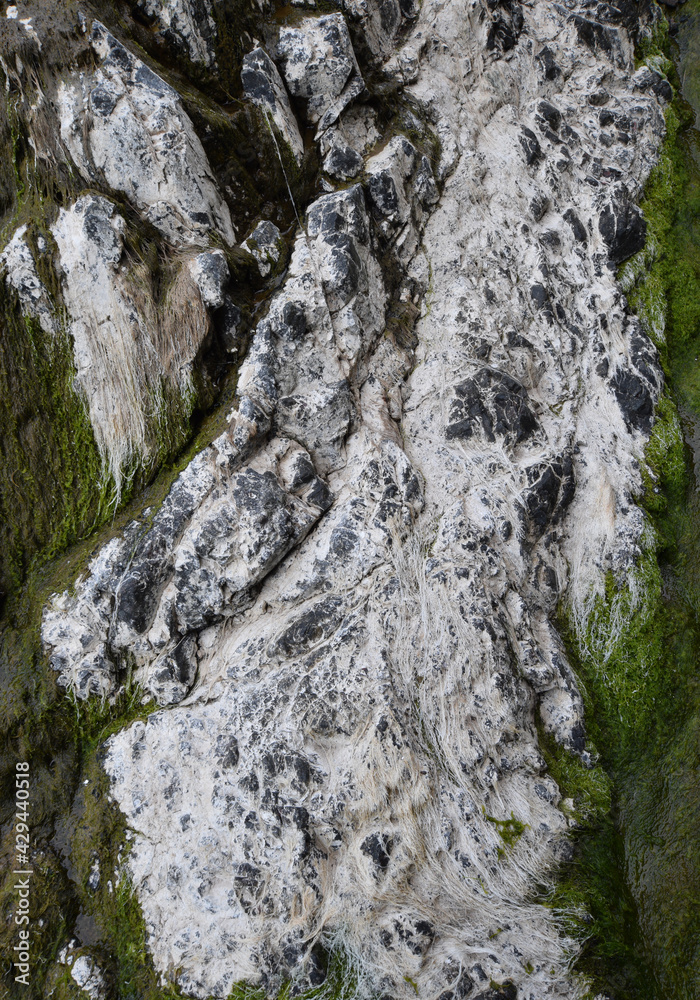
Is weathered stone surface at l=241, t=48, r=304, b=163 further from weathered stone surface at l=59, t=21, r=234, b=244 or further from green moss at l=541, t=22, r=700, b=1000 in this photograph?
green moss at l=541, t=22, r=700, b=1000

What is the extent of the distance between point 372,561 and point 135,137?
11.4 feet

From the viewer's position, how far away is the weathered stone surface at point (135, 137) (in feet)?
13.6

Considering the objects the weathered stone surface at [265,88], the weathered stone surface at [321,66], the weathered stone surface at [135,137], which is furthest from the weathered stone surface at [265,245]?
the weathered stone surface at [321,66]

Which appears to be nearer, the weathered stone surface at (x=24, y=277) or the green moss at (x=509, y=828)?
the green moss at (x=509, y=828)

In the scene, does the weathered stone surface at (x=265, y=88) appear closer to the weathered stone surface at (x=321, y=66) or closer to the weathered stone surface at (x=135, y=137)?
the weathered stone surface at (x=321, y=66)

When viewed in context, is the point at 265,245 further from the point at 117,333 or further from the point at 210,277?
the point at 117,333

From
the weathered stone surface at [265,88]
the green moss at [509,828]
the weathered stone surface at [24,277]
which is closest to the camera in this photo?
the green moss at [509,828]

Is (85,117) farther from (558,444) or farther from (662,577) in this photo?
(662,577)

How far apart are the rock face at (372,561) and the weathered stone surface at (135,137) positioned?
0.08 feet

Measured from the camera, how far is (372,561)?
162 inches

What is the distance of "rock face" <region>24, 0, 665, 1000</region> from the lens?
361cm

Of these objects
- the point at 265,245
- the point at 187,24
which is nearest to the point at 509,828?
the point at 265,245

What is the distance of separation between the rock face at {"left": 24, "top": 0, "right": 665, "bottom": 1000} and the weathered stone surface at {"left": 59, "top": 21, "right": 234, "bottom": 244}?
23 mm

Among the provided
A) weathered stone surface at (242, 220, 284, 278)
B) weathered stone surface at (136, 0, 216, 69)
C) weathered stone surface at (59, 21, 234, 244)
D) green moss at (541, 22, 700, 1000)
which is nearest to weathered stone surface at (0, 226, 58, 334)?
weathered stone surface at (59, 21, 234, 244)
